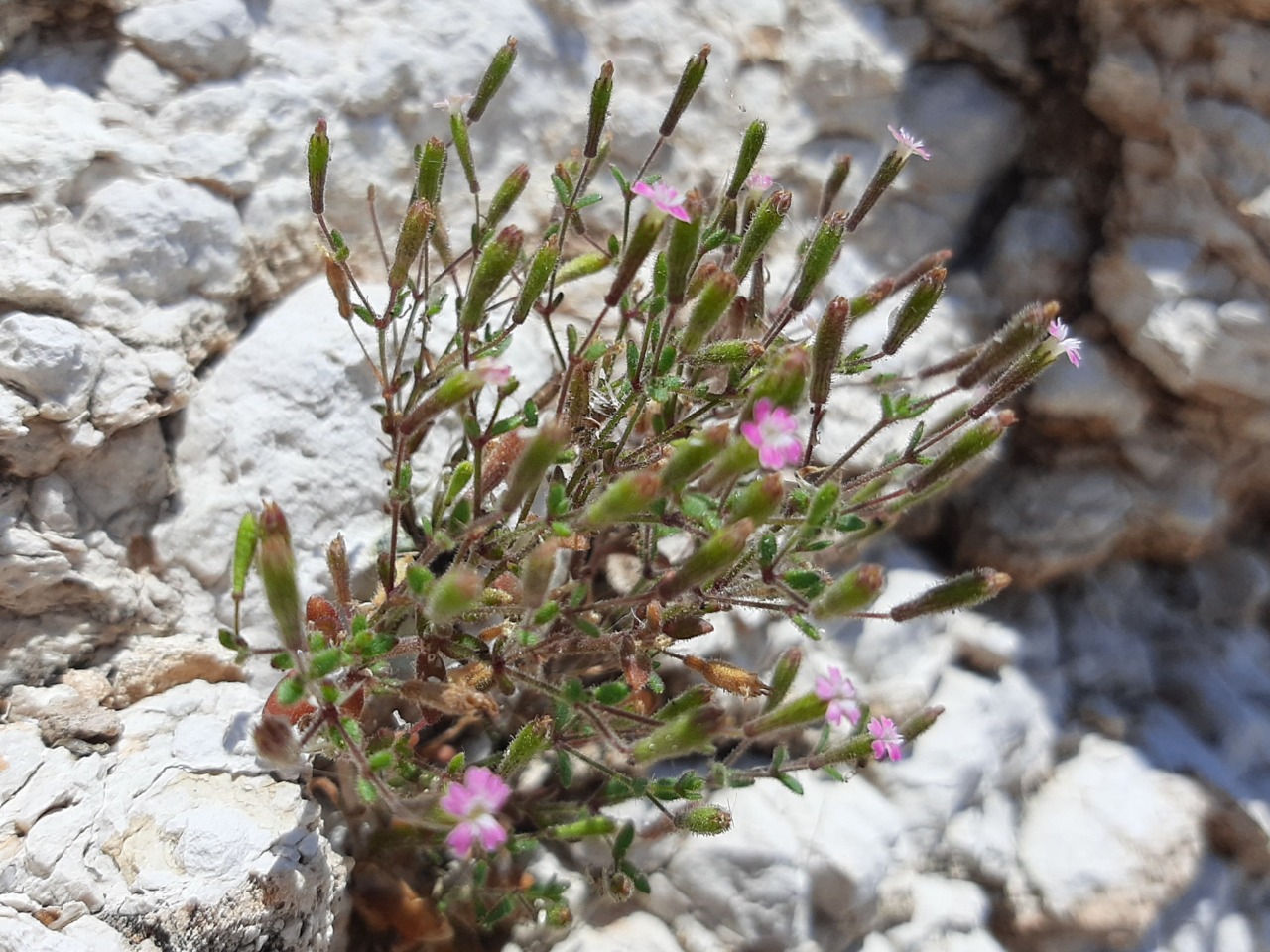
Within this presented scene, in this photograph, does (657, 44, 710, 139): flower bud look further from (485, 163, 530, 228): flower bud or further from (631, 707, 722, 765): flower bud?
(631, 707, 722, 765): flower bud

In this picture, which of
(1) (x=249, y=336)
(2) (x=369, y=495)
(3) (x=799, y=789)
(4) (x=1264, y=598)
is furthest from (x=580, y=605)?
(4) (x=1264, y=598)

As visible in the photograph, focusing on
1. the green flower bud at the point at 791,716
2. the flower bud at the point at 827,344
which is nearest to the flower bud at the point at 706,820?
the green flower bud at the point at 791,716

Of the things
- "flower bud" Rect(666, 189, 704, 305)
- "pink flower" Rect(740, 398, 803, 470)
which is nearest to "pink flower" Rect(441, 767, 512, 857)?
"pink flower" Rect(740, 398, 803, 470)

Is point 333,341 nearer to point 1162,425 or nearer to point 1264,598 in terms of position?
point 1162,425

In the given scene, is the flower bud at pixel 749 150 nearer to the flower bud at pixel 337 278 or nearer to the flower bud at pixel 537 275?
the flower bud at pixel 537 275

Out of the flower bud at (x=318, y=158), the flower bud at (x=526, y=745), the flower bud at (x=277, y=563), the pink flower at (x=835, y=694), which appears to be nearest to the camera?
the flower bud at (x=277, y=563)

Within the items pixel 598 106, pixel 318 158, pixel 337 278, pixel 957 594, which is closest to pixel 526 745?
pixel 957 594
